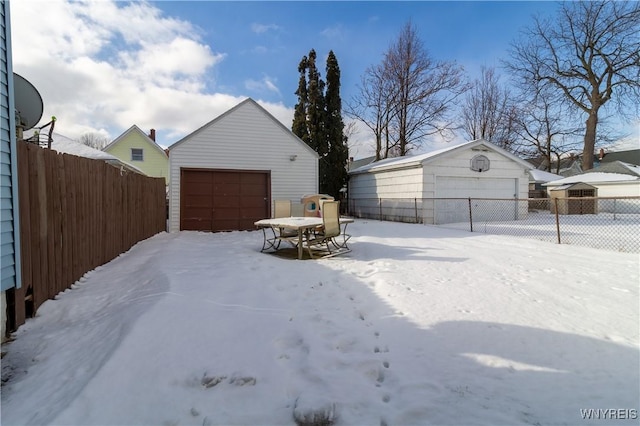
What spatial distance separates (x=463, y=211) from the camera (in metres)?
14.5

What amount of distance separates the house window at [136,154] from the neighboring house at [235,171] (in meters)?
17.8

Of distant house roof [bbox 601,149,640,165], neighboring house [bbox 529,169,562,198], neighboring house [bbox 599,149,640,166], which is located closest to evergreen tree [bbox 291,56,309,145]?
neighboring house [bbox 529,169,562,198]

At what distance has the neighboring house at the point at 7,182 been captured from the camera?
9.96 ft

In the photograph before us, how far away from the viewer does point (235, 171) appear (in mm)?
12281

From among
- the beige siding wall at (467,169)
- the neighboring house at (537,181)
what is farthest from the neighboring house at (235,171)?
the neighboring house at (537,181)

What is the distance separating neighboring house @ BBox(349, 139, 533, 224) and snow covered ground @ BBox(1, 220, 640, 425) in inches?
348

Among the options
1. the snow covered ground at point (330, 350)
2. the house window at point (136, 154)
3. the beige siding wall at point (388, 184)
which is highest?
the house window at point (136, 154)

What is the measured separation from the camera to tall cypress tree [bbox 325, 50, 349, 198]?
63.0 feet

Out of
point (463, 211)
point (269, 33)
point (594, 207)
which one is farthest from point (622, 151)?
point (269, 33)

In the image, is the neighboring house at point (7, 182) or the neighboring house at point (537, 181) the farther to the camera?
the neighboring house at point (537, 181)

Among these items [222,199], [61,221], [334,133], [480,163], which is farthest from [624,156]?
[61,221]

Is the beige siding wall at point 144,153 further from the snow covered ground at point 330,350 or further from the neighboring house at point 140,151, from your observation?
the snow covered ground at point 330,350

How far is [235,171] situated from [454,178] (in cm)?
908

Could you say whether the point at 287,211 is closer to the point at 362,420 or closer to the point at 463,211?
the point at 362,420
